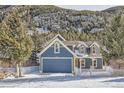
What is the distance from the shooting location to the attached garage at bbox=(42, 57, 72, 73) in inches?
389

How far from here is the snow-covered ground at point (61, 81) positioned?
9836 millimetres

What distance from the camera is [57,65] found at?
9914 mm

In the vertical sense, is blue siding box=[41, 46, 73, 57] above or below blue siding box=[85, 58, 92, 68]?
above

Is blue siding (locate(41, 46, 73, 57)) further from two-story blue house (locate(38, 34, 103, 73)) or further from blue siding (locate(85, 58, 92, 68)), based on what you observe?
blue siding (locate(85, 58, 92, 68))

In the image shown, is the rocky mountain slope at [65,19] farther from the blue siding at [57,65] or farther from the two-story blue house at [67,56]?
the blue siding at [57,65]

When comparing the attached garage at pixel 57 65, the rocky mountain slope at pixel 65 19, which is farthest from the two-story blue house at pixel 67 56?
the rocky mountain slope at pixel 65 19

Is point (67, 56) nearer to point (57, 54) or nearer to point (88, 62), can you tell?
point (57, 54)

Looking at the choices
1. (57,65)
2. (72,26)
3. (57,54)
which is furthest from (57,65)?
(72,26)

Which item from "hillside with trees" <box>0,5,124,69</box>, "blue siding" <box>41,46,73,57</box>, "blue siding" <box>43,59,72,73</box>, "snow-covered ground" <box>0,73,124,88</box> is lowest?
"snow-covered ground" <box>0,73,124,88</box>

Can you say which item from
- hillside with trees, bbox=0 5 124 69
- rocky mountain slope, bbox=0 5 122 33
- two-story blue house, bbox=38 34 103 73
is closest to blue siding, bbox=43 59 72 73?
two-story blue house, bbox=38 34 103 73

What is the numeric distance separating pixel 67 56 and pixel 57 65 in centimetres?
15

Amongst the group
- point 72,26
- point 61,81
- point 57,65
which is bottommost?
point 61,81

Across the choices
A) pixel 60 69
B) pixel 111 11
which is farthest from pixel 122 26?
pixel 60 69
